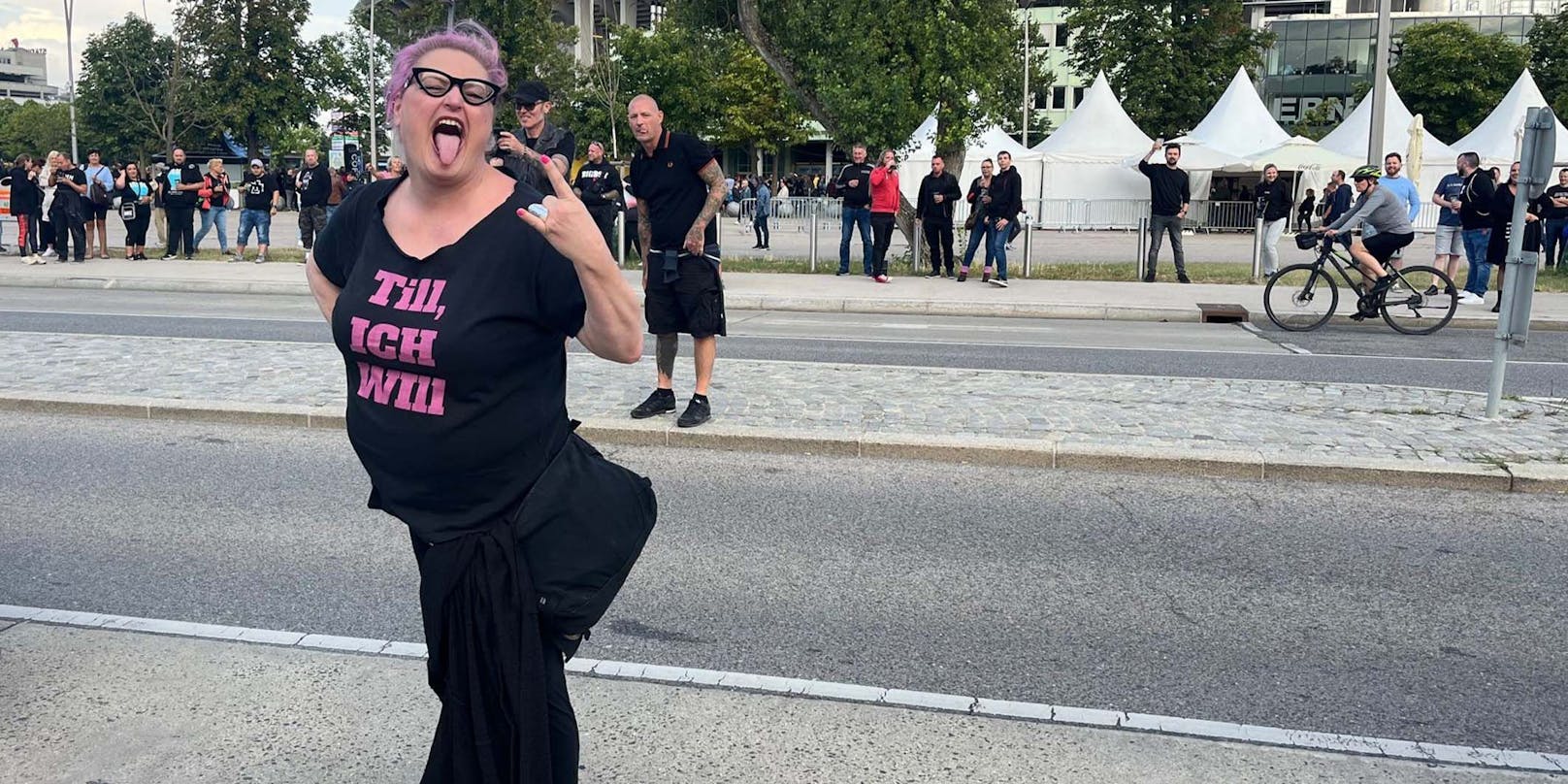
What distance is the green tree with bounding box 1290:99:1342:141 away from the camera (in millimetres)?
63000

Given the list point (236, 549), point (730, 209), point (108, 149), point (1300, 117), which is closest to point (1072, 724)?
point (236, 549)

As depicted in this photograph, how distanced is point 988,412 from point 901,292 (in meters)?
9.49

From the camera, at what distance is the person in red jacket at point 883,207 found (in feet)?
61.4

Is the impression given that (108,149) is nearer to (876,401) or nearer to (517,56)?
(517,56)

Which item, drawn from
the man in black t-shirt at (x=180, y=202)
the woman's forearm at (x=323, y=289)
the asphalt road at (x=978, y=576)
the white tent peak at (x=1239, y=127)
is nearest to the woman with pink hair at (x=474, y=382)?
the woman's forearm at (x=323, y=289)

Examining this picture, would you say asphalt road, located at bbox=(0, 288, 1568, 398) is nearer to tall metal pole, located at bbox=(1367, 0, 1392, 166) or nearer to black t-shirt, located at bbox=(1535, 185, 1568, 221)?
black t-shirt, located at bbox=(1535, 185, 1568, 221)

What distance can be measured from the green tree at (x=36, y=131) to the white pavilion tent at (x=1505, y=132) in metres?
79.1

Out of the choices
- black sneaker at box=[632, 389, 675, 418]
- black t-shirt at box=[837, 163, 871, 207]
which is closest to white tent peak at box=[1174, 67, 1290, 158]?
black t-shirt at box=[837, 163, 871, 207]

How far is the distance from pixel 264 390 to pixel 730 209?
11.4ft

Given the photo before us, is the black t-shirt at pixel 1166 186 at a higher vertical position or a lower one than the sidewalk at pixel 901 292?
higher

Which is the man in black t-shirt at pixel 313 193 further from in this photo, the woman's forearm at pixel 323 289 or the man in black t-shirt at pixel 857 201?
the woman's forearm at pixel 323 289

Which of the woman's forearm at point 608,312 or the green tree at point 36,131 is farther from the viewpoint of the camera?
the green tree at point 36,131

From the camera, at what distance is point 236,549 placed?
5.61 metres

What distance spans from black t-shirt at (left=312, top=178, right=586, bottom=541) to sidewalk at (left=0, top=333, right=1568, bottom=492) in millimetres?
4938
